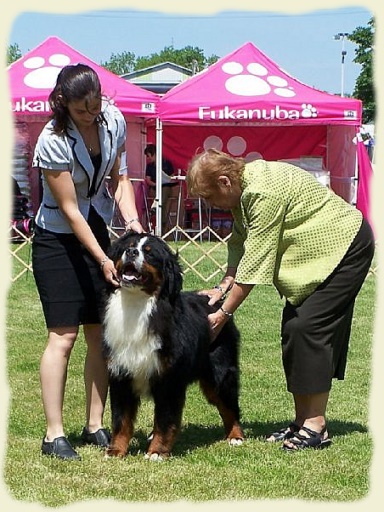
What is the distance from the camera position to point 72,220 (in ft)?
12.2

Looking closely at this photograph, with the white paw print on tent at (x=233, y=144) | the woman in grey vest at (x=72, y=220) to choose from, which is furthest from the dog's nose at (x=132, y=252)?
the white paw print on tent at (x=233, y=144)

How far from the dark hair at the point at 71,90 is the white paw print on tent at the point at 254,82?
903 cm

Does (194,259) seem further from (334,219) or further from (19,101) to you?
(334,219)

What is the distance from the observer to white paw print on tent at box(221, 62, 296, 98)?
1257 centimetres

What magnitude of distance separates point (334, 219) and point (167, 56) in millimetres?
70978

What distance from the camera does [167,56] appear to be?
72.7m

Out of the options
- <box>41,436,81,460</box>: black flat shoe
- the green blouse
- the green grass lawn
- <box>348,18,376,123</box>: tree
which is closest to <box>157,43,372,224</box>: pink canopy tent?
Result: the green grass lawn

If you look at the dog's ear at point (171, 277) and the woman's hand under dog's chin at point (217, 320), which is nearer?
the dog's ear at point (171, 277)

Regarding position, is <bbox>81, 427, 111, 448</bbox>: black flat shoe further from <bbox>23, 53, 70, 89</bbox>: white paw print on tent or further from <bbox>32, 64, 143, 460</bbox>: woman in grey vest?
<bbox>23, 53, 70, 89</bbox>: white paw print on tent

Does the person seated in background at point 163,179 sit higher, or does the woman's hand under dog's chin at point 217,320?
the woman's hand under dog's chin at point 217,320

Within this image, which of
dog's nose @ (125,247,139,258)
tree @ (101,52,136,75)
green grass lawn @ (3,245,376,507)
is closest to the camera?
green grass lawn @ (3,245,376,507)

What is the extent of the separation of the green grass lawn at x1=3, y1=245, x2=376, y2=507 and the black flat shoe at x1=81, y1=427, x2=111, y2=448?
63 mm

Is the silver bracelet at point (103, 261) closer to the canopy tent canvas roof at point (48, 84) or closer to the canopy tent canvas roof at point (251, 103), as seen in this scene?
the canopy tent canvas roof at point (48, 84)

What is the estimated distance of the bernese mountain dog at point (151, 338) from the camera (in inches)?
145
